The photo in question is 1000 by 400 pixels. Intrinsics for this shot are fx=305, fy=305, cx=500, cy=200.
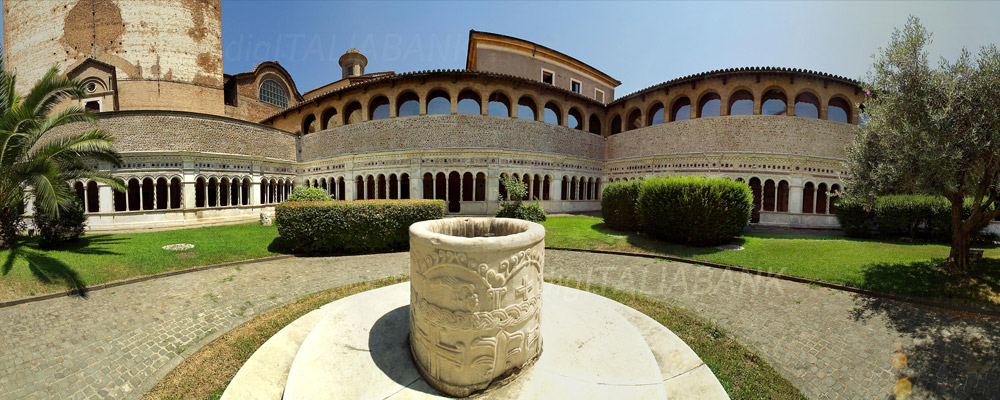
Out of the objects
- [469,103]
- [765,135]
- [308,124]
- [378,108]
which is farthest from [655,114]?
[308,124]

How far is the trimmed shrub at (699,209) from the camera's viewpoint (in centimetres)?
1023

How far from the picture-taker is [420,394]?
3.18 m

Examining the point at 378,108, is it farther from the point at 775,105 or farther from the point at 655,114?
the point at 775,105

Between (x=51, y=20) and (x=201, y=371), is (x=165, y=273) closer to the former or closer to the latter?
(x=201, y=371)

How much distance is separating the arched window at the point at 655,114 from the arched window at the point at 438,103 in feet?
43.1

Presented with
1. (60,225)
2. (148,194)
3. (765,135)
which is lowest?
(60,225)

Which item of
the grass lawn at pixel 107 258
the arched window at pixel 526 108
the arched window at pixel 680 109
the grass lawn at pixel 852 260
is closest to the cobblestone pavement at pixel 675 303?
the grass lawn at pixel 107 258

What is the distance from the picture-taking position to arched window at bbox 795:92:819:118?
16953mm

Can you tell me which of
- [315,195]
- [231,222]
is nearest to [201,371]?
[315,195]

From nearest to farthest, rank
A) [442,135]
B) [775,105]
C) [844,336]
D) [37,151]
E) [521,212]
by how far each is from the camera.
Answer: [844,336]
[37,151]
[521,212]
[775,105]
[442,135]

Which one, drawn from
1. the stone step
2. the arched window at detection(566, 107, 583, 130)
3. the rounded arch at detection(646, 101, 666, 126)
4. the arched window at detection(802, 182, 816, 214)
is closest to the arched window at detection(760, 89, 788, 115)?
the arched window at detection(802, 182, 816, 214)

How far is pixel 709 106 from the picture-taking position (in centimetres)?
1825

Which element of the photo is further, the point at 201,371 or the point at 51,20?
the point at 51,20

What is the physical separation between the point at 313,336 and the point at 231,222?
1667cm
